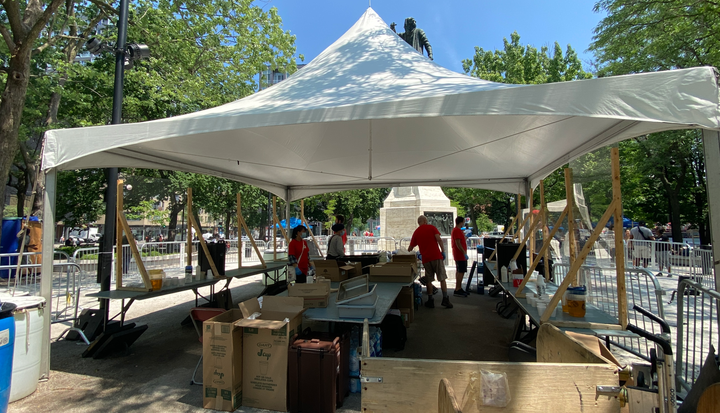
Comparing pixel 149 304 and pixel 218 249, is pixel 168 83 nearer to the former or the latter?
pixel 149 304

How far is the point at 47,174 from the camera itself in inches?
162

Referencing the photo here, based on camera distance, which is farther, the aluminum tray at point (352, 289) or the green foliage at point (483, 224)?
the green foliage at point (483, 224)

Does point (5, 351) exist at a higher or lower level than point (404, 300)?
higher

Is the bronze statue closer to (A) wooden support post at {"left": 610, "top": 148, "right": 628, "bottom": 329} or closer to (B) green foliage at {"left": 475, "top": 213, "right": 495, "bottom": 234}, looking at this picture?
(A) wooden support post at {"left": 610, "top": 148, "right": 628, "bottom": 329}

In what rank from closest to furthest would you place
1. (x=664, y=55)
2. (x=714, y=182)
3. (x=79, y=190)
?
(x=714, y=182), (x=664, y=55), (x=79, y=190)

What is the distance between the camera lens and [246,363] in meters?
3.45

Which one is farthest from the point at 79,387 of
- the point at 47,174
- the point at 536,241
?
the point at 536,241

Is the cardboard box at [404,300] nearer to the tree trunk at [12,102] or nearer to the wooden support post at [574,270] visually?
the wooden support post at [574,270]

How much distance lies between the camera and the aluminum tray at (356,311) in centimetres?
360

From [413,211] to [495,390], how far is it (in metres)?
11.7

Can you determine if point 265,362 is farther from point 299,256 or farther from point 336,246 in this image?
point 336,246

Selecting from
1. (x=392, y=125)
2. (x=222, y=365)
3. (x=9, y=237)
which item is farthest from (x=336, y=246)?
(x=9, y=237)

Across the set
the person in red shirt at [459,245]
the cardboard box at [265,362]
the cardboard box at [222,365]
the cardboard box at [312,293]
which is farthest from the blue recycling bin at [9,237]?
the person in red shirt at [459,245]

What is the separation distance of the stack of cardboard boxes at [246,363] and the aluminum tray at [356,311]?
20.7 inches
